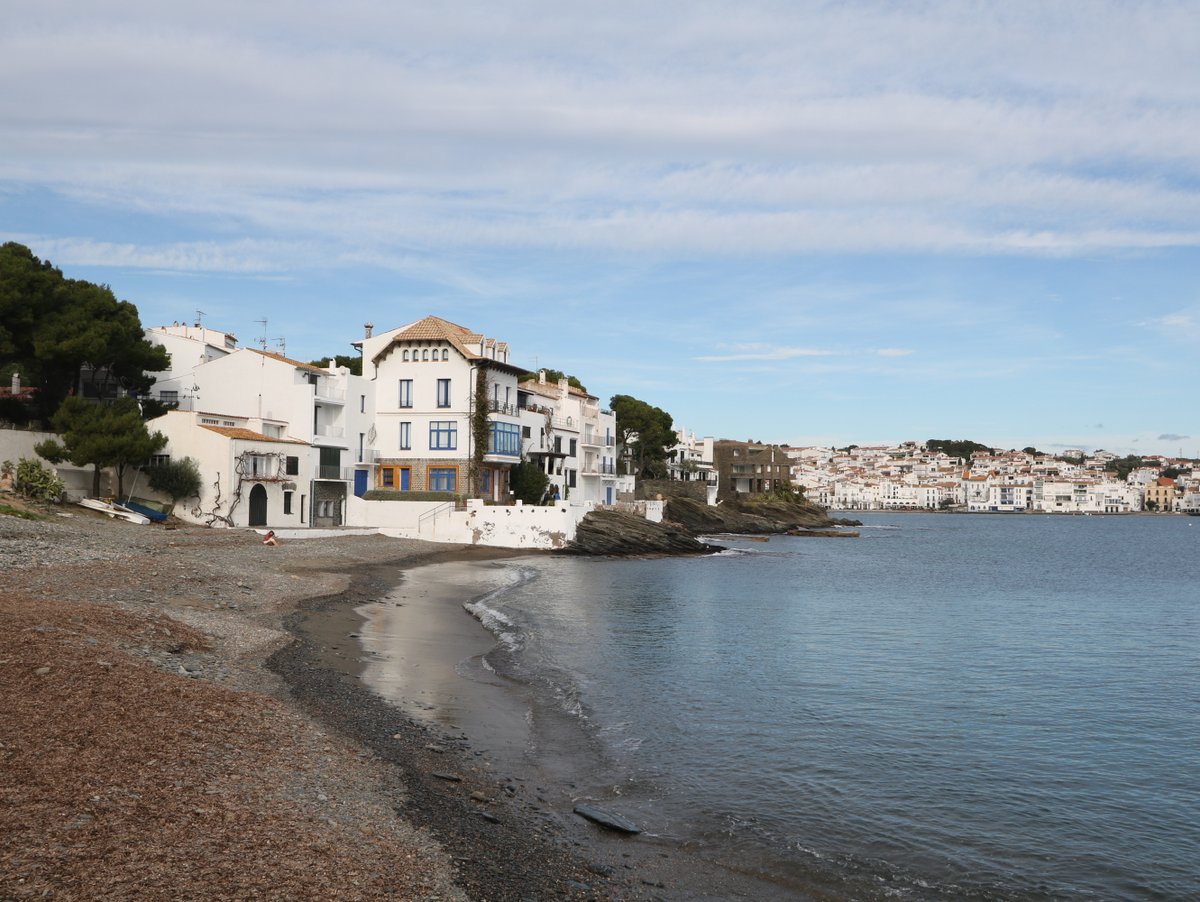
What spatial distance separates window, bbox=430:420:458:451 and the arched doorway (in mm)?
14433

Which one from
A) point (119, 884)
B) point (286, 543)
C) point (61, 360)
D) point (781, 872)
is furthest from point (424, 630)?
point (61, 360)

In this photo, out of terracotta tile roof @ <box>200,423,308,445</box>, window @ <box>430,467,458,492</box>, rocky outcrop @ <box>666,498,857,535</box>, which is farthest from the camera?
rocky outcrop @ <box>666,498,857,535</box>

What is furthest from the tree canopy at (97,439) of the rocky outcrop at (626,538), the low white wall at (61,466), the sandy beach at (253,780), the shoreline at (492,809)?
the shoreline at (492,809)

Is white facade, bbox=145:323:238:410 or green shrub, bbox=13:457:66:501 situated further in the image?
white facade, bbox=145:323:238:410

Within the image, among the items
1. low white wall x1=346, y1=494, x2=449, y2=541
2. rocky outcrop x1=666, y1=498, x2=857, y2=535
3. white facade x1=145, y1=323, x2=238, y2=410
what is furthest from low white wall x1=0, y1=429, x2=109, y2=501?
rocky outcrop x1=666, y1=498, x2=857, y2=535

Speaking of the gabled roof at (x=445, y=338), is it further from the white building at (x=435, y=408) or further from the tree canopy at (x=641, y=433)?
the tree canopy at (x=641, y=433)

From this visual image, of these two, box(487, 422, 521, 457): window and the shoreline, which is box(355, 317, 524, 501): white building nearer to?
box(487, 422, 521, 457): window

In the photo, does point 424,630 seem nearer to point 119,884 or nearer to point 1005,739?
point 1005,739

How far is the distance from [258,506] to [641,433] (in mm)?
65113

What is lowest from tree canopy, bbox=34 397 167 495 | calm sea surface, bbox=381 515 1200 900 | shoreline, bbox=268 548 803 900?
calm sea surface, bbox=381 515 1200 900

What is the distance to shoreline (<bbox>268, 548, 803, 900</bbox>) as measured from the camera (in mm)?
9734

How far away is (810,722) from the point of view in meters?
18.2

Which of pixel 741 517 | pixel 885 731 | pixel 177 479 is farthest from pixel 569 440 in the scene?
pixel 885 731

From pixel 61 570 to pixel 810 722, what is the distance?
60.9 ft
